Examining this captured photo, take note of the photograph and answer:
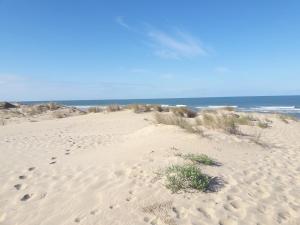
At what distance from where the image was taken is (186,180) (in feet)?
17.8

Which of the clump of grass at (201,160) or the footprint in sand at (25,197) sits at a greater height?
the clump of grass at (201,160)

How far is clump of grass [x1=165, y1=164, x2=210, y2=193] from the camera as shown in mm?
5242

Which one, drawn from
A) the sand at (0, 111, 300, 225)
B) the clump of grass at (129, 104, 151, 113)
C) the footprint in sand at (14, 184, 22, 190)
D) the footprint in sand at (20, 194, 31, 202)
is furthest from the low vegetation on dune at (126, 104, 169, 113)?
the footprint in sand at (20, 194, 31, 202)

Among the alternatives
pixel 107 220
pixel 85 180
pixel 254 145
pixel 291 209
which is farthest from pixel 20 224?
pixel 254 145

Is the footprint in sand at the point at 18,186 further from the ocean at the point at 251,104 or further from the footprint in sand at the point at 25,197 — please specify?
the ocean at the point at 251,104

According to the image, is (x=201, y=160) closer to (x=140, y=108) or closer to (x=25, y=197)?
(x=25, y=197)

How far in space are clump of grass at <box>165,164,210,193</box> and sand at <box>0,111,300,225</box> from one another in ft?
0.48

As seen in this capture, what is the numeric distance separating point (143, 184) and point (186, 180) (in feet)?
2.35

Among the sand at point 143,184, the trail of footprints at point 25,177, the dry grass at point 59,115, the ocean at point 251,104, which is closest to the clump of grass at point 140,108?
the dry grass at point 59,115

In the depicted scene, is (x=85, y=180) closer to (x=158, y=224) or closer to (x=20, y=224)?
(x=20, y=224)

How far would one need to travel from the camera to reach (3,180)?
19.9 ft

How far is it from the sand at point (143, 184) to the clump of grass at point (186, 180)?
14 centimetres

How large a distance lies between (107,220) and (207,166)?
2.74m

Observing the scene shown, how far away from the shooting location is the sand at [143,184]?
14.8 ft
